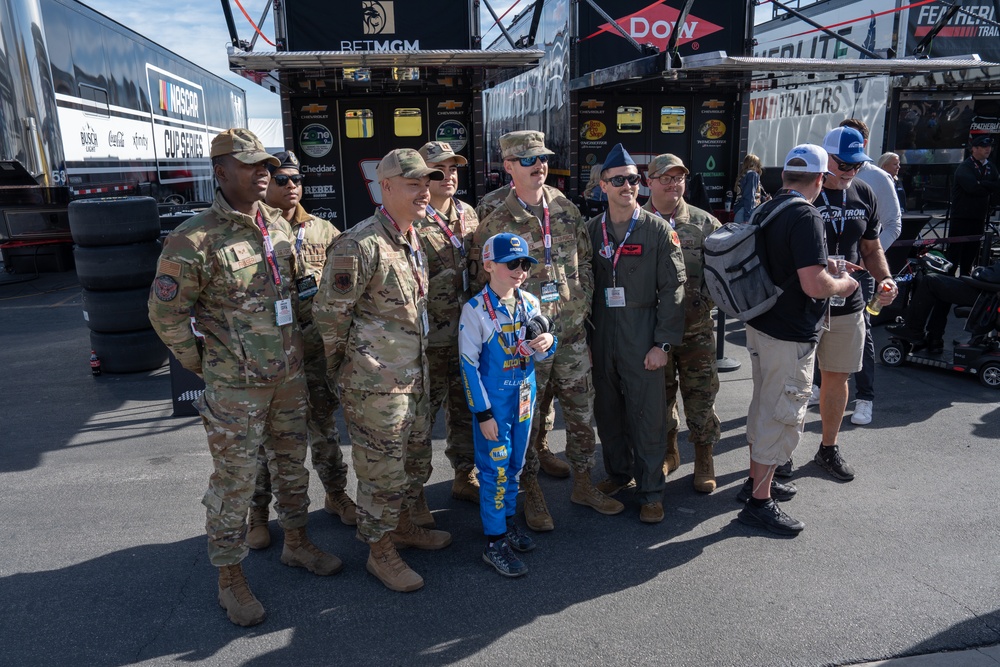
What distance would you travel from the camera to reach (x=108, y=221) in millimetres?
6566

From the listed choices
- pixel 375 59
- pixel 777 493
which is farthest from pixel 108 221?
pixel 777 493

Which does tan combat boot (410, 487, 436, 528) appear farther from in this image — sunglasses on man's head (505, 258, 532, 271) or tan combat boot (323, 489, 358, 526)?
sunglasses on man's head (505, 258, 532, 271)

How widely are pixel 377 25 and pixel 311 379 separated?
524 cm

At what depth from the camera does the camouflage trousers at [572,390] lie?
3977 mm

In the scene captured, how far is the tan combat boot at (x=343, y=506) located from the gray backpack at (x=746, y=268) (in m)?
2.36

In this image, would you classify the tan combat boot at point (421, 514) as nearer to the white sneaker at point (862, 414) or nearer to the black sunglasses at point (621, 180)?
the black sunglasses at point (621, 180)

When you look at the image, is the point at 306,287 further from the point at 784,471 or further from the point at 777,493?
the point at 784,471

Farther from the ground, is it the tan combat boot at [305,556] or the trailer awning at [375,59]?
the trailer awning at [375,59]

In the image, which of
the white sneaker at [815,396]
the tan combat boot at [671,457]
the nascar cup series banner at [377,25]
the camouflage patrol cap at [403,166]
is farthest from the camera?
the nascar cup series banner at [377,25]

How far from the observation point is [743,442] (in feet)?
17.2

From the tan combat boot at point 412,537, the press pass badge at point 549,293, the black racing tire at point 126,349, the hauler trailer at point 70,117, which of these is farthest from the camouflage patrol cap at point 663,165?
the hauler trailer at point 70,117

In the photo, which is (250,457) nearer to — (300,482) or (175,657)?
(300,482)

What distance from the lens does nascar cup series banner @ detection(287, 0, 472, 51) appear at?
7.66 meters

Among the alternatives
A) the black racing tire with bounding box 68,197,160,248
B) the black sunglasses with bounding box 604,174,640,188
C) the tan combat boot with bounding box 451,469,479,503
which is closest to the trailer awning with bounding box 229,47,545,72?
the black racing tire with bounding box 68,197,160,248
